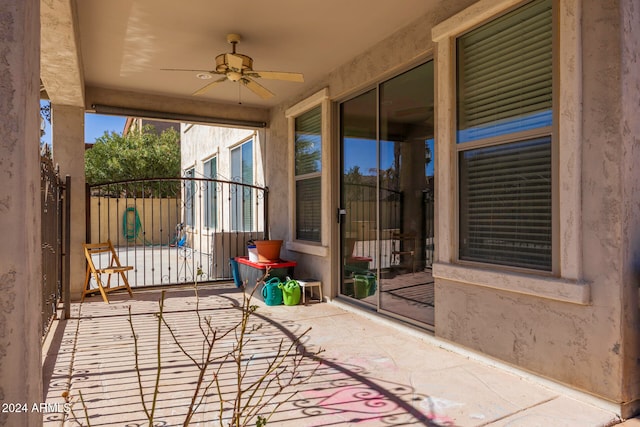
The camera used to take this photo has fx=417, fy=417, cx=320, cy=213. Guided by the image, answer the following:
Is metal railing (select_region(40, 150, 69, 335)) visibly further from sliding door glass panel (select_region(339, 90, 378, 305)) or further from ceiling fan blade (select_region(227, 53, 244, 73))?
sliding door glass panel (select_region(339, 90, 378, 305))

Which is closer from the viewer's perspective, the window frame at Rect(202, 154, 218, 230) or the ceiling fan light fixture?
the ceiling fan light fixture

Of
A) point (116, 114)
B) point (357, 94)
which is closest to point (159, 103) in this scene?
point (116, 114)

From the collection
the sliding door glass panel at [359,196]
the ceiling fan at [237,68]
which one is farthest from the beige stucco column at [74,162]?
the sliding door glass panel at [359,196]

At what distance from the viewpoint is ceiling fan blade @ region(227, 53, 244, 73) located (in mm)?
3652

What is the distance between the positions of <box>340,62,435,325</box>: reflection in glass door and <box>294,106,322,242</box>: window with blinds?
0.46 meters

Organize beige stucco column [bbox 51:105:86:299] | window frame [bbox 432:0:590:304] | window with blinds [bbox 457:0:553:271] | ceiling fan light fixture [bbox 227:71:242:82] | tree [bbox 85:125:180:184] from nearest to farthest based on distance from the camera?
window frame [bbox 432:0:590:304]
window with blinds [bbox 457:0:553:271]
ceiling fan light fixture [bbox 227:71:242:82]
beige stucco column [bbox 51:105:86:299]
tree [bbox 85:125:180:184]

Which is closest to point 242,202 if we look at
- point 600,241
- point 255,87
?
point 255,87

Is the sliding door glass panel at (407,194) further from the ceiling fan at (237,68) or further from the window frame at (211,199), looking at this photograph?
the window frame at (211,199)

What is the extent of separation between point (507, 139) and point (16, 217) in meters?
2.72

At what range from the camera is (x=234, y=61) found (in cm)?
368

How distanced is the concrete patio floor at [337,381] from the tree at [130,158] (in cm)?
1210

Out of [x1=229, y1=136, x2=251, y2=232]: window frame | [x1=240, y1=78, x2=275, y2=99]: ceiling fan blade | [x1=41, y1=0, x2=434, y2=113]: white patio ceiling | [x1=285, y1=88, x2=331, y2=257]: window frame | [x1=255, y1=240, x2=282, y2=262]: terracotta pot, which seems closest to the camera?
[x1=41, y1=0, x2=434, y2=113]: white patio ceiling

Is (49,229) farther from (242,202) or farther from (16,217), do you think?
(242,202)

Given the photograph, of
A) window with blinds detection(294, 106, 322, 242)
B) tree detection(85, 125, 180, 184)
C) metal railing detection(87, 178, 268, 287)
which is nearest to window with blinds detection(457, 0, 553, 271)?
window with blinds detection(294, 106, 322, 242)
